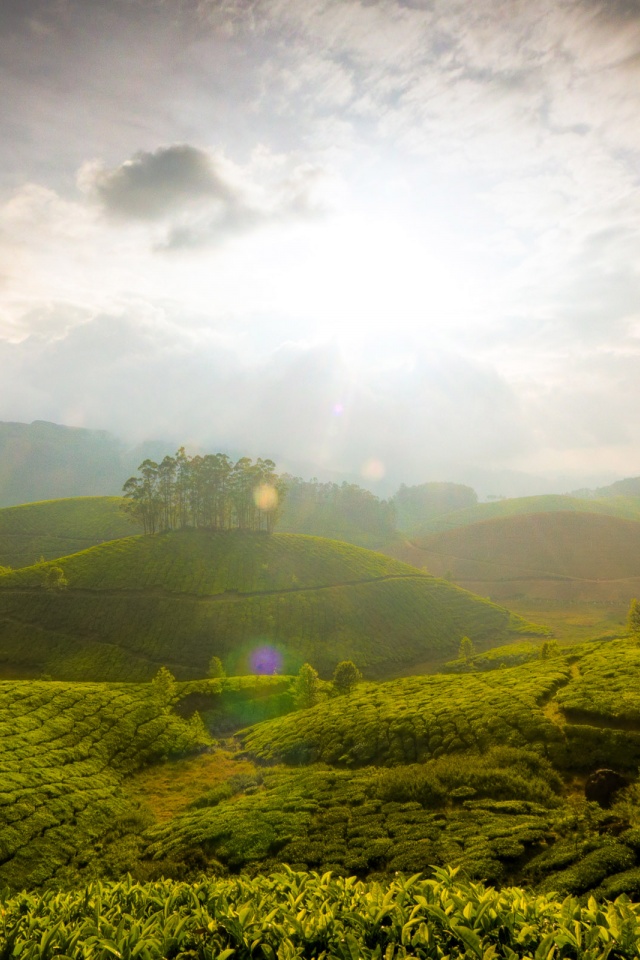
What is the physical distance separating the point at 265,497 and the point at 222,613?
54.4 meters

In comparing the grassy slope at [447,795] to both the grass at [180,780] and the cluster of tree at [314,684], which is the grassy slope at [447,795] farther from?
the cluster of tree at [314,684]

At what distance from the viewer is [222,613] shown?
95375 mm

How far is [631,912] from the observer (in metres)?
8.48

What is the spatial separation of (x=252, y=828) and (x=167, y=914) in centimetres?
1888

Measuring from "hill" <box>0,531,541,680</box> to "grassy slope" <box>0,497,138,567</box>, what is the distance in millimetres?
51557

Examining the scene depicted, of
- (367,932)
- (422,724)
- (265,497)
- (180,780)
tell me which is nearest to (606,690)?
(422,724)

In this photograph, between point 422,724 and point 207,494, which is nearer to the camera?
point 422,724

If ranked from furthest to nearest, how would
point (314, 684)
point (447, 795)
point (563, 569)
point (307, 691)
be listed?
point (563, 569), point (314, 684), point (307, 691), point (447, 795)

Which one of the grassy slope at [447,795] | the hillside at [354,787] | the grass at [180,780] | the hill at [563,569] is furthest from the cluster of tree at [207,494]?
the grassy slope at [447,795]

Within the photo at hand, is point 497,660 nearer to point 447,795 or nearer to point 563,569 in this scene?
point 447,795

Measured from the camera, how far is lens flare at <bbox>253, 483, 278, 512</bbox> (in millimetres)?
144000

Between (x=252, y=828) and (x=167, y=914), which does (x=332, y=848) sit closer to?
(x=252, y=828)

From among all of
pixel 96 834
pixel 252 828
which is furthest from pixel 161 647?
pixel 252 828

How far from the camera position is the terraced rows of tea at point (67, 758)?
2661 cm
